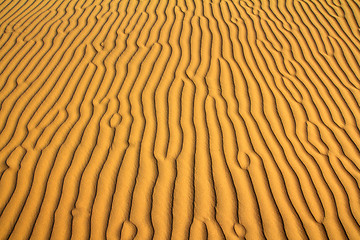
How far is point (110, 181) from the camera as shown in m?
2.79

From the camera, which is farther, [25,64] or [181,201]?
[25,64]

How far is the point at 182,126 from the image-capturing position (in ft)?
10.8

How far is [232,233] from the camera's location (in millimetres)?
2404

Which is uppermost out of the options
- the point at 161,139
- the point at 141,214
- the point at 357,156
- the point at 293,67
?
the point at 293,67

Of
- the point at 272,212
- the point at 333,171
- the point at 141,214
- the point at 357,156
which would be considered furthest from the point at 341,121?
the point at 141,214

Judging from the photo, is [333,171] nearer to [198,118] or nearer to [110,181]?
[198,118]

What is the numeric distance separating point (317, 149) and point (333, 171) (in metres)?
0.28

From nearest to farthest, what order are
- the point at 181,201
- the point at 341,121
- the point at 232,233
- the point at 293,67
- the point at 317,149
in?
the point at 232,233, the point at 181,201, the point at 317,149, the point at 341,121, the point at 293,67

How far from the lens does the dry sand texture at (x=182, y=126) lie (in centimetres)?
252

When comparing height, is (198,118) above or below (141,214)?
above

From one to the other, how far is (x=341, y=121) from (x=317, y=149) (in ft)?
1.82

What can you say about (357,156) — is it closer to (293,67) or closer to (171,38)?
(293,67)

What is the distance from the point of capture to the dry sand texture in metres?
2.52

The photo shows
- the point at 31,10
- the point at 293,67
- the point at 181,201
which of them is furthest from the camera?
the point at 31,10
